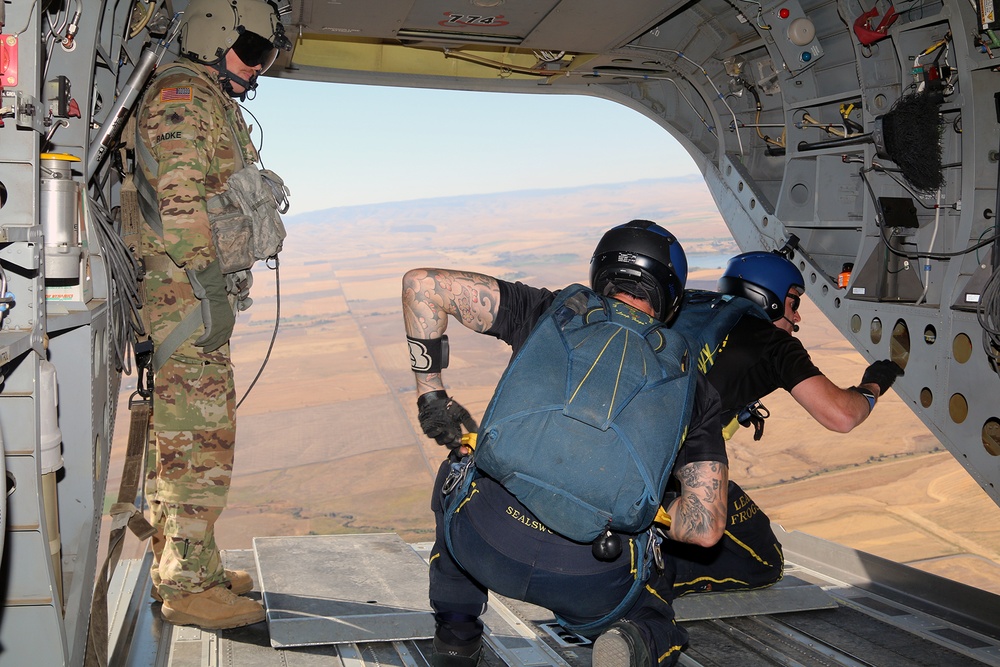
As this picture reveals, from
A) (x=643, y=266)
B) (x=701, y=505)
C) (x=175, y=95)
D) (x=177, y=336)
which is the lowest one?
(x=701, y=505)

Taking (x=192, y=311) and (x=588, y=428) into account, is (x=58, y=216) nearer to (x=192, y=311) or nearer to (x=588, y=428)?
(x=192, y=311)

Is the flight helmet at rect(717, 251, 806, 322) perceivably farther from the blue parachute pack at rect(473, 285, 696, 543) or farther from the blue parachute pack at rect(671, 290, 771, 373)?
the blue parachute pack at rect(473, 285, 696, 543)

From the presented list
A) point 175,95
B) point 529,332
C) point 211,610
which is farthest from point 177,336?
point 529,332

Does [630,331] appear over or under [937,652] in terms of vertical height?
over

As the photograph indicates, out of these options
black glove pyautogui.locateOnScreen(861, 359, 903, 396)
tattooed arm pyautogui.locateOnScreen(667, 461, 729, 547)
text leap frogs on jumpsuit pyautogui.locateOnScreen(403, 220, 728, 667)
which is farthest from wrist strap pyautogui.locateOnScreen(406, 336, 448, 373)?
black glove pyautogui.locateOnScreen(861, 359, 903, 396)

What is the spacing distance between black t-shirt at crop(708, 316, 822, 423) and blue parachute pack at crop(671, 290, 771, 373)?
0.04 meters

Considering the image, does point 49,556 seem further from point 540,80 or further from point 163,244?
point 540,80

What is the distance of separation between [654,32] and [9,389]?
386 cm

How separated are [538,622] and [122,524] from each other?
1504 millimetres

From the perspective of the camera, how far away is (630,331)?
2.10 metres

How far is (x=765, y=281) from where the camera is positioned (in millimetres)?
3422

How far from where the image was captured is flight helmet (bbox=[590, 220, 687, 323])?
2.24m

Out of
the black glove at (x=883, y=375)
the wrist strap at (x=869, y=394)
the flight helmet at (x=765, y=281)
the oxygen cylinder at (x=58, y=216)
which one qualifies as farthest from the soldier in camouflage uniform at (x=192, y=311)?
the black glove at (x=883, y=375)

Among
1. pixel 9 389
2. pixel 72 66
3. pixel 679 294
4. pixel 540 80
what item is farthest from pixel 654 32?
pixel 9 389
